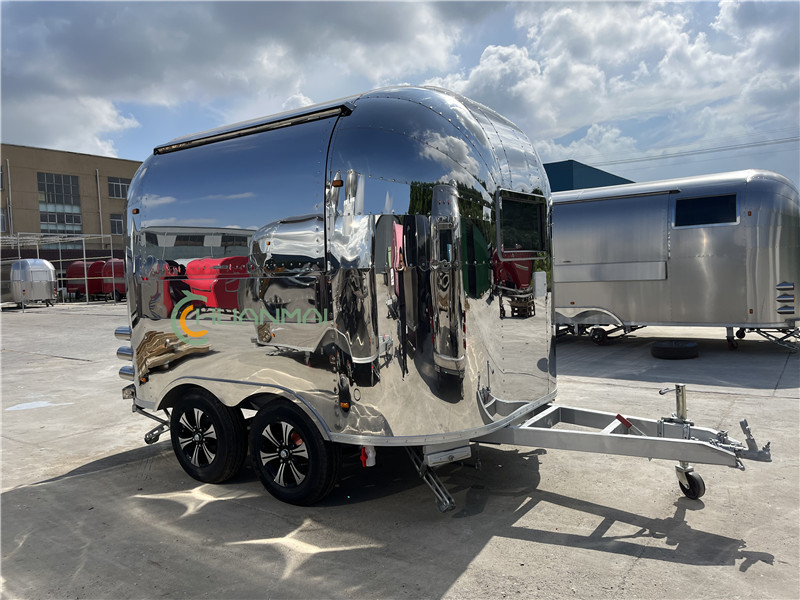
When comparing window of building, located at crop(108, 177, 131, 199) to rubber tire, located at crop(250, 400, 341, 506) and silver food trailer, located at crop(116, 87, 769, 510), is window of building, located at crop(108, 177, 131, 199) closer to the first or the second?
silver food trailer, located at crop(116, 87, 769, 510)

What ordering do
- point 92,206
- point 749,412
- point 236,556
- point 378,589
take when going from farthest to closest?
1. point 92,206
2. point 749,412
3. point 236,556
4. point 378,589

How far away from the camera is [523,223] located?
5172mm

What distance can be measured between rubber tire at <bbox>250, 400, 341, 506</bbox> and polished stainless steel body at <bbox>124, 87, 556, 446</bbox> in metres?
0.15

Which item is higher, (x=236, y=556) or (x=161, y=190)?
(x=161, y=190)

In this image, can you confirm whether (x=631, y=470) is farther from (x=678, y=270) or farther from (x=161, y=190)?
(x=678, y=270)

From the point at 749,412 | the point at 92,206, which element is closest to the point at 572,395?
the point at 749,412

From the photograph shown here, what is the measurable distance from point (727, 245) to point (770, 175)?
1.52 meters

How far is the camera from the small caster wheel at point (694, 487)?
4902mm

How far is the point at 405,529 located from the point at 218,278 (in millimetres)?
2591

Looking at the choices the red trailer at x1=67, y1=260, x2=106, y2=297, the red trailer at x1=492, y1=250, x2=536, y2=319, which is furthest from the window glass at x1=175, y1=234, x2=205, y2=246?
the red trailer at x1=67, y1=260, x2=106, y2=297

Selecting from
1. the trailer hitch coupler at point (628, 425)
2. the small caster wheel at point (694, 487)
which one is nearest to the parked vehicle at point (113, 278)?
the trailer hitch coupler at point (628, 425)

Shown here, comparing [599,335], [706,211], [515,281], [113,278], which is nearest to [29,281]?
[113,278]

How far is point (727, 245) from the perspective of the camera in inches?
453

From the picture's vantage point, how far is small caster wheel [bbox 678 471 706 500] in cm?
490
